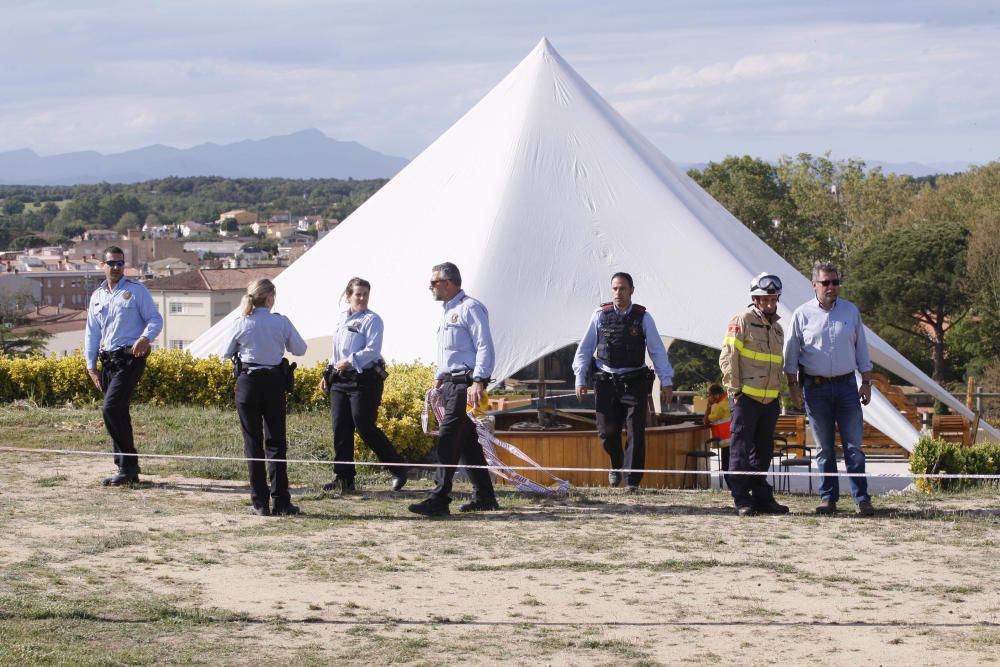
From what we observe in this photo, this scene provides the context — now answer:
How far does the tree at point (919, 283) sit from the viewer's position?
45.0 m

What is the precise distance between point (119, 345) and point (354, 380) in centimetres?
159

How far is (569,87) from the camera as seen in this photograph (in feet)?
45.3

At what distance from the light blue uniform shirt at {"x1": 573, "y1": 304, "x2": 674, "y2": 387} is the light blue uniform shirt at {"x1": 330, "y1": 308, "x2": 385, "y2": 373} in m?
1.30

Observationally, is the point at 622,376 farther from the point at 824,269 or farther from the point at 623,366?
the point at 824,269

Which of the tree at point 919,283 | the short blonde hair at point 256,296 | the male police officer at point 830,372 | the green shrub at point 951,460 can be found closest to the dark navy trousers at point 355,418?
the short blonde hair at point 256,296

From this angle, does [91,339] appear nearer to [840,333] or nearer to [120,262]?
[120,262]

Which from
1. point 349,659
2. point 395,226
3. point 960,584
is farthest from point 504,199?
point 349,659

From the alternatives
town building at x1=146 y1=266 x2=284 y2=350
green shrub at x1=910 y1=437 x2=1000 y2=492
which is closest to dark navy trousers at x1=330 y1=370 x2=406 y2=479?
green shrub at x1=910 y1=437 x2=1000 y2=492

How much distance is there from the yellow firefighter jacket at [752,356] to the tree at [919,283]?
3822 centimetres

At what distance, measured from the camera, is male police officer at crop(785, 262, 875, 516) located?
7.77 m

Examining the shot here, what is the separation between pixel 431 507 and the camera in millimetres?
7750

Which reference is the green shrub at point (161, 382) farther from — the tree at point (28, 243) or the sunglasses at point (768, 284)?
the tree at point (28, 243)

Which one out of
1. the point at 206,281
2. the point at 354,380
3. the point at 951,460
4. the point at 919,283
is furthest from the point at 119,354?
the point at 206,281

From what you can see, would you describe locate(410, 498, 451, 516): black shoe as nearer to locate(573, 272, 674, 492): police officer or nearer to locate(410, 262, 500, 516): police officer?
locate(410, 262, 500, 516): police officer
